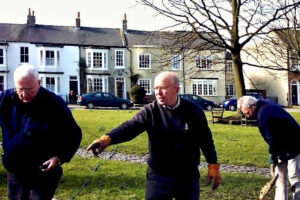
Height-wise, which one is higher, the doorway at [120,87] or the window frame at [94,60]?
the window frame at [94,60]

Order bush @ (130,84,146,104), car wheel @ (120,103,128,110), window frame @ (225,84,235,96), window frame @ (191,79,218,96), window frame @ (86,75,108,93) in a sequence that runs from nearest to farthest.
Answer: car wheel @ (120,103,128,110) → bush @ (130,84,146,104) → window frame @ (86,75,108,93) → window frame @ (191,79,218,96) → window frame @ (225,84,235,96)

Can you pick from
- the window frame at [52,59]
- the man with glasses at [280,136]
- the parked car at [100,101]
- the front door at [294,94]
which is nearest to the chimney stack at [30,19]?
the window frame at [52,59]

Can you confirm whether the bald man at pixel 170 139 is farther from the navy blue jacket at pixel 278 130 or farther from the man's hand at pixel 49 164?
the navy blue jacket at pixel 278 130

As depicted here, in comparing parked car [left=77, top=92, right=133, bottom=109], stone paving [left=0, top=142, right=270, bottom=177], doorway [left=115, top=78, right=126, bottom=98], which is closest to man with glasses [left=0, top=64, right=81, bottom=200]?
stone paving [left=0, top=142, right=270, bottom=177]

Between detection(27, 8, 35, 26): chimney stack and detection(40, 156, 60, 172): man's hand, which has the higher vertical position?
detection(27, 8, 35, 26): chimney stack

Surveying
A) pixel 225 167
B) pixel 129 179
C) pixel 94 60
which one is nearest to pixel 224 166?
pixel 225 167

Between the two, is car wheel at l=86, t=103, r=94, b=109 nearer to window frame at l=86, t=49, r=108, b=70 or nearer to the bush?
the bush

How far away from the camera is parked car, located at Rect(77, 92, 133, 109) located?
31.6 meters

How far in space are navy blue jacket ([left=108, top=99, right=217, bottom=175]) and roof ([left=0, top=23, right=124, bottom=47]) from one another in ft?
128

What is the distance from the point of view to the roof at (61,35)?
4066cm

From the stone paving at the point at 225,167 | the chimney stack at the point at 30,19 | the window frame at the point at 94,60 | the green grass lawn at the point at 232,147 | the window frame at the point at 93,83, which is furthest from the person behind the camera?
the window frame at the point at 94,60

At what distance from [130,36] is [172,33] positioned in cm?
2563

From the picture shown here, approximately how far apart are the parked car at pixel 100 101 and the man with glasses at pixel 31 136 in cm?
2791

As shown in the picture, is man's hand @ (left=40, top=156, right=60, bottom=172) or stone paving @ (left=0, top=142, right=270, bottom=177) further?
stone paving @ (left=0, top=142, right=270, bottom=177)
